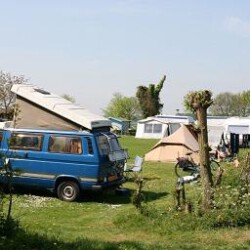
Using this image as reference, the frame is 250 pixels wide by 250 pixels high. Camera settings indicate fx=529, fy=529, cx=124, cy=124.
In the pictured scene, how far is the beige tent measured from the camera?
23812 millimetres

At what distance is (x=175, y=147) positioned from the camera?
24156 millimetres

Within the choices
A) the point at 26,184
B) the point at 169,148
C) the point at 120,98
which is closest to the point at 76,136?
the point at 26,184

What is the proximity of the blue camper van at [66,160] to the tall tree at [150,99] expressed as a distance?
5386 cm

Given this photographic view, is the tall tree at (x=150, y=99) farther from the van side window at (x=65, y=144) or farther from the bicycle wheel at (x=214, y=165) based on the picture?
the van side window at (x=65, y=144)

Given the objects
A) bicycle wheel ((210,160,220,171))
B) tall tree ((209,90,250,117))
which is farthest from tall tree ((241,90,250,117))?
bicycle wheel ((210,160,220,171))

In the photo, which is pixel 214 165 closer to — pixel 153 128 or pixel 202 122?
pixel 202 122

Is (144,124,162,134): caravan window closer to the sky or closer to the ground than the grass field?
closer to the sky

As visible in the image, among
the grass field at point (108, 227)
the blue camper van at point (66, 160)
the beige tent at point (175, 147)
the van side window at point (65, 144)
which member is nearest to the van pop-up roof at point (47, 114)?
the blue camper van at point (66, 160)

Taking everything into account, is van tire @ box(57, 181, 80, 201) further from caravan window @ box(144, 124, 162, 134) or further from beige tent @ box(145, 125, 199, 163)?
caravan window @ box(144, 124, 162, 134)

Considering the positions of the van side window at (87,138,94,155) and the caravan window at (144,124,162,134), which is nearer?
the van side window at (87,138,94,155)

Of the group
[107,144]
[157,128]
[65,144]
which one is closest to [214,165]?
[107,144]

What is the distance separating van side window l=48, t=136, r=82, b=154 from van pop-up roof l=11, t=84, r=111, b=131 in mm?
423

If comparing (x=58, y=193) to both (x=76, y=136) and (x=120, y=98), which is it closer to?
(x=76, y=136)

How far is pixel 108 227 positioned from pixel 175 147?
566 inches
